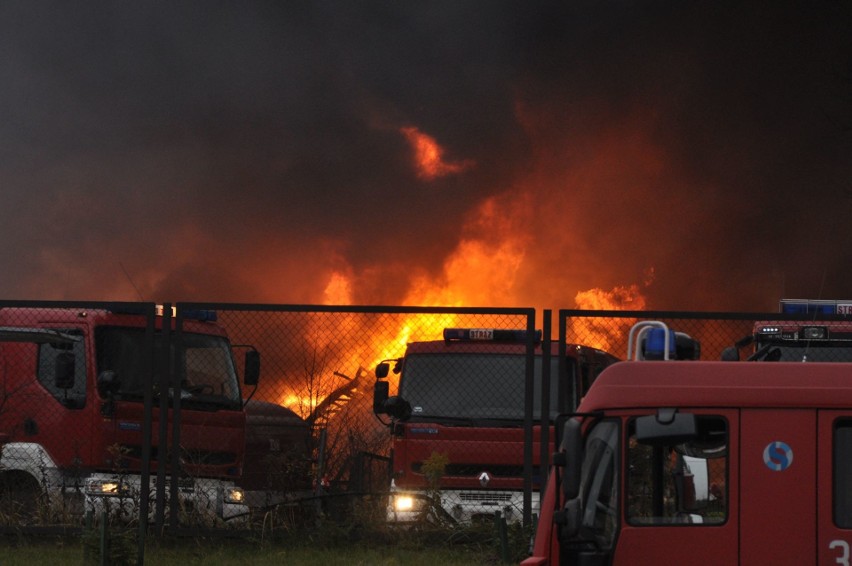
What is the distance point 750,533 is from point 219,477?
6942 mm

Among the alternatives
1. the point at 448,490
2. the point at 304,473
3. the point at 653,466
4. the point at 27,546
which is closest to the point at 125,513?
the point at 27,546

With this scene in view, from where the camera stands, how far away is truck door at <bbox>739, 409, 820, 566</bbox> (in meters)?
5.97

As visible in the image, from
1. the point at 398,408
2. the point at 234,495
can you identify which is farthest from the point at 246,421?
the point at 398,408

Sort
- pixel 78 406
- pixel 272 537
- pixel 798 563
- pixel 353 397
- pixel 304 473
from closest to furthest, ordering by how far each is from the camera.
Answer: pixel 798 563
pixel 272 537
pixel 304 473
pixel 78 406
pixel 353 397

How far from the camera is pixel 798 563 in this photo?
5.95 m

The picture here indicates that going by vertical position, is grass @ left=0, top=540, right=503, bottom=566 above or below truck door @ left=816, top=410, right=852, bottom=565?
below

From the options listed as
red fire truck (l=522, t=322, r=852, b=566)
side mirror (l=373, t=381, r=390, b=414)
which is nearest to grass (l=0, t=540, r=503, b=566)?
side mirror (l=373, t=381, r=390, b=414)

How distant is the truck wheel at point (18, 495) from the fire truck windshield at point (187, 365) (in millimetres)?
1281

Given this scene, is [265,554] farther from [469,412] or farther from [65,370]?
[65,370]

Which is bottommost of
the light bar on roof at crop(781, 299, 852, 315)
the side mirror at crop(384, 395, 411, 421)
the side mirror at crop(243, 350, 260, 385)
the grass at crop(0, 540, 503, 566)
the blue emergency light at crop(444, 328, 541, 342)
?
the grass at crop(0, 540, 503, 566)

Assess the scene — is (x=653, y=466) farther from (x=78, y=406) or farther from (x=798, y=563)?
(x=78, y=406)

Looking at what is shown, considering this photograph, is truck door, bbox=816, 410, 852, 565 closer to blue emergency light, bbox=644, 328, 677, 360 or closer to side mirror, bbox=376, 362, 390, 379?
blue emergency light, bbox=644, 328, 677, 360

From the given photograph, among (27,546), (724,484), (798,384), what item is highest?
(798,384)

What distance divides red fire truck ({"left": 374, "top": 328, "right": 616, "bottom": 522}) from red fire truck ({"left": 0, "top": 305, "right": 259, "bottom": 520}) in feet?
5.23
